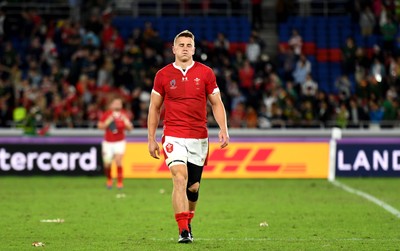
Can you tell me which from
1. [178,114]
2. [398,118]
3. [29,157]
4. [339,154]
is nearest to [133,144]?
[29,157]

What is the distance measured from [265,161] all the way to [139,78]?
6322mm

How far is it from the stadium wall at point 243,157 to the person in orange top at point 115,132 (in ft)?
11.0

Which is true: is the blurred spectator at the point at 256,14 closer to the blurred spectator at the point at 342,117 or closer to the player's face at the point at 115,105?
the blurred spectator at the point at 342,117

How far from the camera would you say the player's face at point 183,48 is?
11328 millimetres

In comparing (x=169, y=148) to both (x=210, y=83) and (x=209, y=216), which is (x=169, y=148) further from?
(x=209, y=216)

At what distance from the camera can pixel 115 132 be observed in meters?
21.3

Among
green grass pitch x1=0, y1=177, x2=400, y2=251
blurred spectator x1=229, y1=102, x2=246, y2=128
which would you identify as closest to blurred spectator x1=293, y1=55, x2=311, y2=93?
blurred spectator x1=229, y1=102, x2=246, y2=128

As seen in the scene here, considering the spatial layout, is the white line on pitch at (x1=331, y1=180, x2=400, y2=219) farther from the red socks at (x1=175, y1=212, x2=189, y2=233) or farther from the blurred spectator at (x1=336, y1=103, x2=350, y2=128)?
the red socks at (x1=175, y1=212, x2=189, y2=233)

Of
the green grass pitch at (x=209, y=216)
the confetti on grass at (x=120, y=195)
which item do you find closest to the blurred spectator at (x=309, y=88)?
the green grass pitch at (x=209, y=216)

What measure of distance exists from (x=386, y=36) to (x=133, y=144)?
1086cm

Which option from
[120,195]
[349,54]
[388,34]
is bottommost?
[120,195]

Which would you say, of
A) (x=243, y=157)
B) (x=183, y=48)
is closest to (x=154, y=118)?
(x=183, y=48)

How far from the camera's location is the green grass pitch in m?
11.7

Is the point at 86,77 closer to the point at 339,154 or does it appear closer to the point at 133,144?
the point at 133,144
